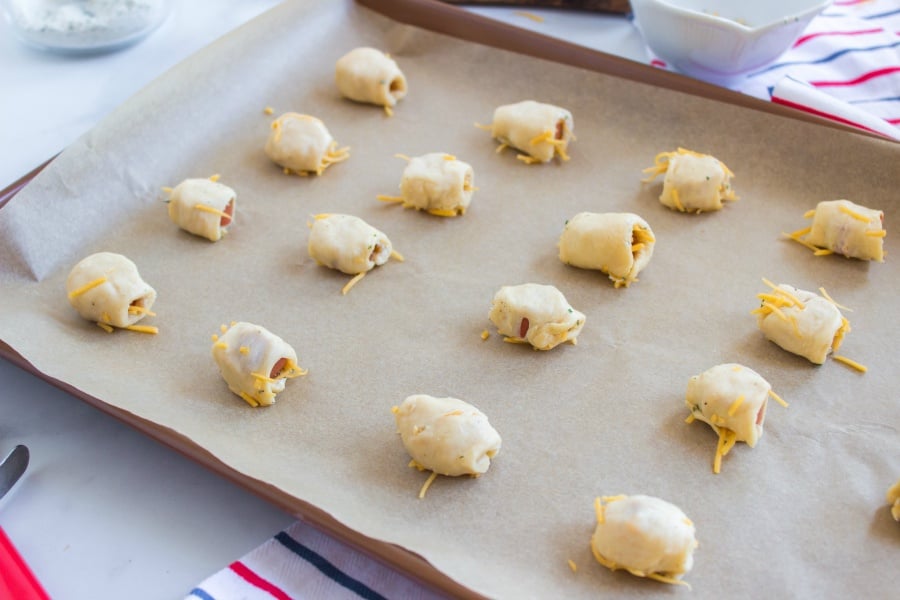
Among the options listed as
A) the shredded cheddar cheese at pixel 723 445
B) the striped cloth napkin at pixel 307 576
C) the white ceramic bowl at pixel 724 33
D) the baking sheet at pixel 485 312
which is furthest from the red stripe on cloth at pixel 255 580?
the white ceramic bowl at pixel 724 33

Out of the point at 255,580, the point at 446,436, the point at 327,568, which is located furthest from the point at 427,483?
the point at 255,580

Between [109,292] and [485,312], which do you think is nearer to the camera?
[109,292]

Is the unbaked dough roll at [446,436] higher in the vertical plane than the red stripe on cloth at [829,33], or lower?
lower

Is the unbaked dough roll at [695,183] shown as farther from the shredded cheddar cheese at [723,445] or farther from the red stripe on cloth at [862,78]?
the shredded cheddar cheese at [723,445]

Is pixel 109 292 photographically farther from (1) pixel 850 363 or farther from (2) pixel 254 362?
(1) pixel 850 363

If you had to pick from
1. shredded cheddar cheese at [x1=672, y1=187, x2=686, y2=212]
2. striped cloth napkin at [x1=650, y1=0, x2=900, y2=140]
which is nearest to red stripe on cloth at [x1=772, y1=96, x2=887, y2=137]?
striped cloth napkin at [x1=650, y1=0, x2=900, y2=140]

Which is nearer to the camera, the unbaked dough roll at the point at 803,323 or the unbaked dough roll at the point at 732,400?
the unbaked dough roll at the point at 732,400

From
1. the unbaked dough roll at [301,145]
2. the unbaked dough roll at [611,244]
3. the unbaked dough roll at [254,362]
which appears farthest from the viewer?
the unbaked dough roll at [301,145]
